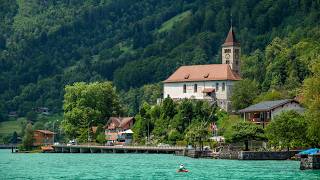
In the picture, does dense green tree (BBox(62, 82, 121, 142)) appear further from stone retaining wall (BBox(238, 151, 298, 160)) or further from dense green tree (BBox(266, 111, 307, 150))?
dense green tree (BBox(266, 111, 307, 150))

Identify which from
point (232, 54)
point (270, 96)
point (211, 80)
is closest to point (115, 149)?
point (211, 80)

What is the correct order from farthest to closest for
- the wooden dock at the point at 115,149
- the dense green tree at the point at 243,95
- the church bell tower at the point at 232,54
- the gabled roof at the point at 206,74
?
the church bell tower at the point at 232,54
the gabled roof at the point at 206,74
the dense green tree at the point at 243,95
the wooden dock at the point at 115,149

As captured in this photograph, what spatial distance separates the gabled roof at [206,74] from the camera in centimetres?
17075

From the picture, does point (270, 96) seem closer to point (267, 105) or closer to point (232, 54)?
point (267, 105)

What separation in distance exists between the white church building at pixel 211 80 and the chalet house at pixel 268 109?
2038 centimetres

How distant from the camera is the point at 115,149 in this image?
6545 inches

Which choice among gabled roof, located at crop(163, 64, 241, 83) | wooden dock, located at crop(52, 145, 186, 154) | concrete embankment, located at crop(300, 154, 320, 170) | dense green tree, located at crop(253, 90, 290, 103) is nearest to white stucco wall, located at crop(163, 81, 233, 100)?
gabled roof, located at crop(163, 64, 241, 83)

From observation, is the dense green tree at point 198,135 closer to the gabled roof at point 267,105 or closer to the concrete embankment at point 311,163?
the gabled roof at point 267,105

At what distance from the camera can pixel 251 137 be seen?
12244 cm

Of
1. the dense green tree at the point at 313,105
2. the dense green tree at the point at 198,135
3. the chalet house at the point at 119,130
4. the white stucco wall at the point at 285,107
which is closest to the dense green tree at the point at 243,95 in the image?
the dense green tree at the point at 198,135

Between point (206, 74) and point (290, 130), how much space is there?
62373 millimetres

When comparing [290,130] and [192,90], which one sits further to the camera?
[192,90]

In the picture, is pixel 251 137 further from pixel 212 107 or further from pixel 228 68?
pixel 228 68

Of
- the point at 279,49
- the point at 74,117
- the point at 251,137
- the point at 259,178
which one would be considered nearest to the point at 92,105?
the point at 74,117
